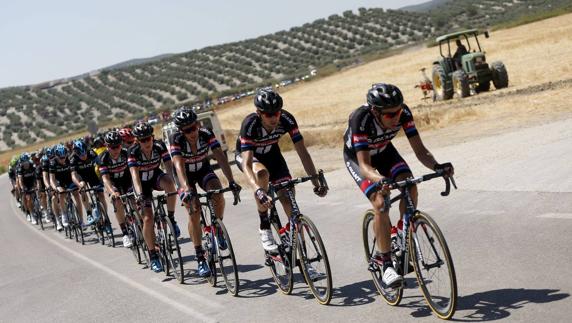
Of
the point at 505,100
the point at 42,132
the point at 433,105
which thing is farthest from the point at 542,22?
the point at 42,132

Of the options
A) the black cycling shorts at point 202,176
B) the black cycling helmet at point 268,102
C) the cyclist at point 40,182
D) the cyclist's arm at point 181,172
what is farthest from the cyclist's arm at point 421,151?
the cyclist at point 40,182

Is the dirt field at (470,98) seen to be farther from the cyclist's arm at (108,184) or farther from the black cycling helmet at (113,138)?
the cyclist's arm at (108,184)

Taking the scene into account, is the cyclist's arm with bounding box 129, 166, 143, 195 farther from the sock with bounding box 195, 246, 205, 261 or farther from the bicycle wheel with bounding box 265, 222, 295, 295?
the bicycle wheel with bounding box 265, 222, 295, 295

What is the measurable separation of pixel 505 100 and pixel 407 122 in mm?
19106

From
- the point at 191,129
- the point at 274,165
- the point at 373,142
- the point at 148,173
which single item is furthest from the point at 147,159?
the point at 373,142

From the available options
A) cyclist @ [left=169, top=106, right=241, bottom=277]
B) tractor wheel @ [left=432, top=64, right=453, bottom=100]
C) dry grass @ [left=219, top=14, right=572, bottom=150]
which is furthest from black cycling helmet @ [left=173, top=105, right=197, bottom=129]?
tractor wheel @ [left=432, top=64, right=453, bottom=100]

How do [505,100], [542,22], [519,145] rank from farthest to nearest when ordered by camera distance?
[542,22]
[505,100]
[519,145]

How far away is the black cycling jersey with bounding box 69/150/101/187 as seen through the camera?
16.0 metres

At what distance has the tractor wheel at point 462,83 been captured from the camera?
2897 cm

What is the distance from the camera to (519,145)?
53.2 feet

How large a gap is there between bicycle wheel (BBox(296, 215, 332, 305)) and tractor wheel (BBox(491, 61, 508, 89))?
75.5ft

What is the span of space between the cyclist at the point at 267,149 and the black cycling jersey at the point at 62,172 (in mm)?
9431

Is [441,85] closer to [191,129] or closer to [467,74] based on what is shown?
[467,74]

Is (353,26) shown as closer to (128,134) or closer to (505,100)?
(505,100)
